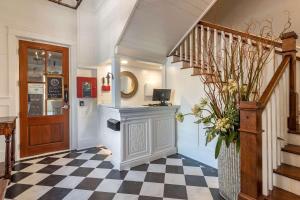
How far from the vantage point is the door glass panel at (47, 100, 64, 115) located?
11.5 feet

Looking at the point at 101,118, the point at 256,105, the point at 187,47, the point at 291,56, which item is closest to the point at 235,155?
the point at 256,105

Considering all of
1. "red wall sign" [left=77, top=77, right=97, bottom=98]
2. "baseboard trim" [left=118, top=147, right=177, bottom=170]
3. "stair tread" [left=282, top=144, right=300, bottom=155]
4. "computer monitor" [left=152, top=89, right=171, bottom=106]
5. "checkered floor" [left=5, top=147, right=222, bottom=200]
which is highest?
"red wall sign" [left=77, top=77, right=97, bottom=98]

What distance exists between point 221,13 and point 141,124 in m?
3.47

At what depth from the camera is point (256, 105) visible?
4.75ft

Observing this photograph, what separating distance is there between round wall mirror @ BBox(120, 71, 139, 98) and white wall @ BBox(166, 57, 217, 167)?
88 centimetres

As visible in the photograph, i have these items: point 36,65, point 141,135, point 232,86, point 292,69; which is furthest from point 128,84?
point 292,69

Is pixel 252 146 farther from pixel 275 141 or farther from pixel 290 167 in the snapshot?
pixel 290 167

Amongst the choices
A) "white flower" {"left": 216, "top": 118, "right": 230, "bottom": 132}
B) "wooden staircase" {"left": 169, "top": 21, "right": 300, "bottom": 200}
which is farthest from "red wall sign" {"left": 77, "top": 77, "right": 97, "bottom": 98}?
"white flower" {"left": 216, "top": 118, "right": 230, "bottom": 132}

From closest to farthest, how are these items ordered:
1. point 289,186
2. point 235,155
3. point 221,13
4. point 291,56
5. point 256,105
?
point 256,105 → point 289,186 → point 235,155 → point 291,56 → point 221,13

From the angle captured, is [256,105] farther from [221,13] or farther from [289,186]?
[221,13]

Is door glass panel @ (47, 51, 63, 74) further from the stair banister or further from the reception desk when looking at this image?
the stair banister

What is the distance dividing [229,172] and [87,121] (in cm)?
299

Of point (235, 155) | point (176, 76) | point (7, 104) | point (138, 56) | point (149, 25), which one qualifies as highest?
point (149, 25)

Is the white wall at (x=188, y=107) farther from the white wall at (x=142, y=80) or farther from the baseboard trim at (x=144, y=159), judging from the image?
the white wall at (x=142, y=80)
